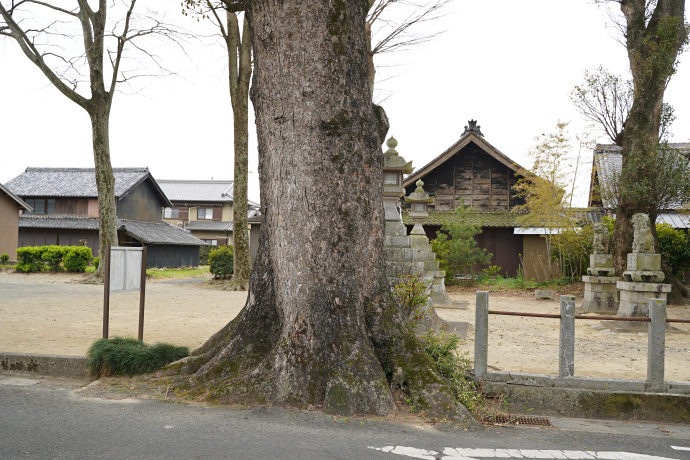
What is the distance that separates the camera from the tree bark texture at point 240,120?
17531 mm

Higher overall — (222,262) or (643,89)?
(643,89)

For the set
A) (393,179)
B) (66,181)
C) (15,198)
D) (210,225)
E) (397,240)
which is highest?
(66,181)

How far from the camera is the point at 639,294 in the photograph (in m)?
10.3

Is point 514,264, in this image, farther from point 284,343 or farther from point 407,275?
point 284,343

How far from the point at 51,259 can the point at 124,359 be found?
72.3 ft

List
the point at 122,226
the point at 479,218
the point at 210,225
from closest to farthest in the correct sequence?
1. the point at 479,218
2. the point at 122,226
3. the point at 210,225

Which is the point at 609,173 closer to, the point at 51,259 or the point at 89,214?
the point at 51,259

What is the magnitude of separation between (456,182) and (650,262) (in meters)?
14.6

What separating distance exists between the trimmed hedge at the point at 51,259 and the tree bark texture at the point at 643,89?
893 inches

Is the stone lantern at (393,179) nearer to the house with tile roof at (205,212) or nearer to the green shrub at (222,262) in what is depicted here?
the green shrub at (222,262)

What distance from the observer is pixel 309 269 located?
15.3 ft

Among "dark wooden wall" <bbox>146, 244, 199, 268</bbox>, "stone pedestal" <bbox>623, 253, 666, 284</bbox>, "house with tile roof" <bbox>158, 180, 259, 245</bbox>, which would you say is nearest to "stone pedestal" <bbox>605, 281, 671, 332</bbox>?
"stone pedestal" <bbox>623, 253, 666, 284</bbox>

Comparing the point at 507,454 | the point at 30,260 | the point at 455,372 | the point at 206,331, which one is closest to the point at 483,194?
the point at 206,331

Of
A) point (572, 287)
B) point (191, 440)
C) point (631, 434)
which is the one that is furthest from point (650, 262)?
point (191, 440)
